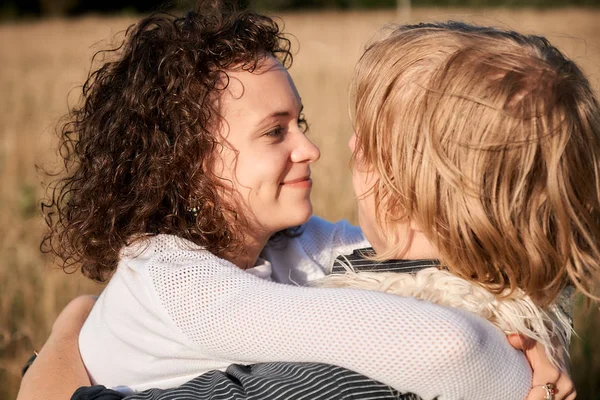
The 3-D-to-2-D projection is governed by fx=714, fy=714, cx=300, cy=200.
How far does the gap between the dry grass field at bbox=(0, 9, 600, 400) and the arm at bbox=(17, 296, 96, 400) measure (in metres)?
0.75

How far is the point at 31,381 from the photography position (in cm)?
210

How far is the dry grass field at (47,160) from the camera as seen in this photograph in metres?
3.44

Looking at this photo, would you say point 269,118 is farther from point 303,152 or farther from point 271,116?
point 303,152

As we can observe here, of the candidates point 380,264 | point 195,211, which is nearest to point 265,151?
point 195,211

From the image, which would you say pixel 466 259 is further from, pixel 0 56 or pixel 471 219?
pixel 0 56

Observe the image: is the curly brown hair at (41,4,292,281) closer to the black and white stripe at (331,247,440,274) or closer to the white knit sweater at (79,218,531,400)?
the white knit sweater at (79,218,531,400)

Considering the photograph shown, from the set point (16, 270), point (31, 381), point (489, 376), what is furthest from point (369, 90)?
point (16, 270)

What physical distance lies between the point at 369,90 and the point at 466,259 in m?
0.51

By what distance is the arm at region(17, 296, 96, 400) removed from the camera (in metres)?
2.05

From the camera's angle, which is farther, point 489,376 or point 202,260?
point 202,260

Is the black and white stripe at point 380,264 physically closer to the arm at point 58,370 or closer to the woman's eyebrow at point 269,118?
the woman's eyebrow at point 269,118

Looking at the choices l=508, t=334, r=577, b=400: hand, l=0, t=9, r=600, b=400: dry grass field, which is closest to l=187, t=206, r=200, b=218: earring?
l=0, t=9, r=600, b=400: dry grass field

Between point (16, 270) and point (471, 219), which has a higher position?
point (471, 219)

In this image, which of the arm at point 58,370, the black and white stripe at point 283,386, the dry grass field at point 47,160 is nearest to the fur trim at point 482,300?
the black and white stripe at point 283,386
